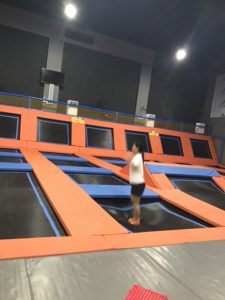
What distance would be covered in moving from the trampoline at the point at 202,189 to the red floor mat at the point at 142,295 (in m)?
2.69

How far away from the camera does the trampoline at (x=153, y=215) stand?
270cm

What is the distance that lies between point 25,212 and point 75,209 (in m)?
0.48

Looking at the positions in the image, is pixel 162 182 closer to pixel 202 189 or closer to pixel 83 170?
pixel 202 189

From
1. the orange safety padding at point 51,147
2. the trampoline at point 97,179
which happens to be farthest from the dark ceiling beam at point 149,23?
the trampoline at point 97,179

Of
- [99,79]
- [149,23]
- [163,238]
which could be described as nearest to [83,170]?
[163,238]

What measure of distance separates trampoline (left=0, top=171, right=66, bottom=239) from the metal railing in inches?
166

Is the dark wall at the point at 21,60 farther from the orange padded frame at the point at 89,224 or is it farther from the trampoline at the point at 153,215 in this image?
the trampoline at the point at 153,215

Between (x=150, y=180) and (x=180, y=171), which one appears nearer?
(x=150, y=180)

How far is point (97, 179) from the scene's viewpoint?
4.15 metres

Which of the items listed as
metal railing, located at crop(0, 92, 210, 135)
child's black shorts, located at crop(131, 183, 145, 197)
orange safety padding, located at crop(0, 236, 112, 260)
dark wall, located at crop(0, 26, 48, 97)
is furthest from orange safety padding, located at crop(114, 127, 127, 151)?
orange safety padding, located at crop(0, 236, 112, 260)

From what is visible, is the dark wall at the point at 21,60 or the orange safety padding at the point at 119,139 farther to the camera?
the dark wall at the point at 21,60

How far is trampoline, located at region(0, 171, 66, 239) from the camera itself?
2.07 meters

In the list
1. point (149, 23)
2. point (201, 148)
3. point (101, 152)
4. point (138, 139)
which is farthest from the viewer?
point (201, 148)

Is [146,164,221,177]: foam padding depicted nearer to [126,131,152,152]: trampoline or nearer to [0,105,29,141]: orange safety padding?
[126,131,152,152]: trampoline
